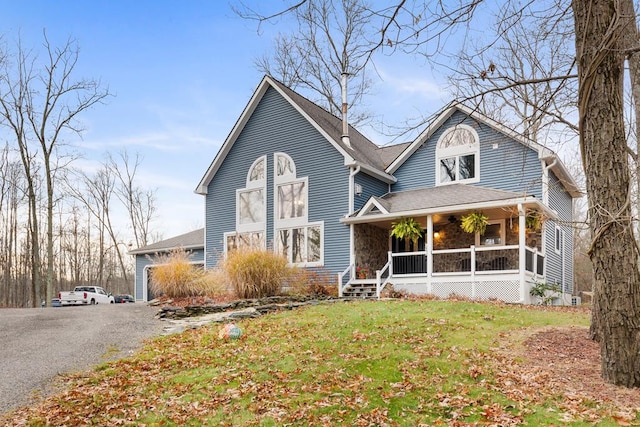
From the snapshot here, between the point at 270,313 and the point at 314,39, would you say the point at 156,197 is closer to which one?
the point at 314,39

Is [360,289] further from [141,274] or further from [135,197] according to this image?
[135,197]

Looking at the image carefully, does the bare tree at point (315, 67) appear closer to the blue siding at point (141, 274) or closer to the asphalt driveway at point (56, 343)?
the blue siding at point (141, 274)

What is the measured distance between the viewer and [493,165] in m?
16.5

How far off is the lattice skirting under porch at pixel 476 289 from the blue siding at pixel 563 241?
2.91 meters

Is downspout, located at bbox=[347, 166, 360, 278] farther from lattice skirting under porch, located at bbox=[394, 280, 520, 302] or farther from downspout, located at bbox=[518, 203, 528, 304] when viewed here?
downspout, located at bbox=[518, 203, 528, 304]

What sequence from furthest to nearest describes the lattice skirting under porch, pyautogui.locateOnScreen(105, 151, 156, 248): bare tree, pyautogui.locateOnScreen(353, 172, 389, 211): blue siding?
pyautogui.locateOnScreen(105, 151, 156, 248): bare tree < pyautogui.locateOnScreen(353, 172, 389, 211): blue siding < the lattice skirting under porch

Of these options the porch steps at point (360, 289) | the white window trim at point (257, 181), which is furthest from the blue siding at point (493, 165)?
the white window trim at point (257, 181)

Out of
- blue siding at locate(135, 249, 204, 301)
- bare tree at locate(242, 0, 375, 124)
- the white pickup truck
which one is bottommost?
the white pickup truck

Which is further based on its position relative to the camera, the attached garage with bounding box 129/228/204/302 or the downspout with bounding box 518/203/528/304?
the attached garage with bounding box 129/228/204/302

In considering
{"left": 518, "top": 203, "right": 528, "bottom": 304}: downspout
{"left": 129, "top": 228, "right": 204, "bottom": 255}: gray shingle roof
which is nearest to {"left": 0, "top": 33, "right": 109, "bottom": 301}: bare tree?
{"left": 129, "top": 228, "right": 204, "bottom": 255}: gray shingle roof

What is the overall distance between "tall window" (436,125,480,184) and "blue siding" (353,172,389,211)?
6.77 ft

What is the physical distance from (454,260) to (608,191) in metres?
11.0

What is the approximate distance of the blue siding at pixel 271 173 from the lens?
56.7ft

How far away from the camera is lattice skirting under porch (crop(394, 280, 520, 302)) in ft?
46.5
